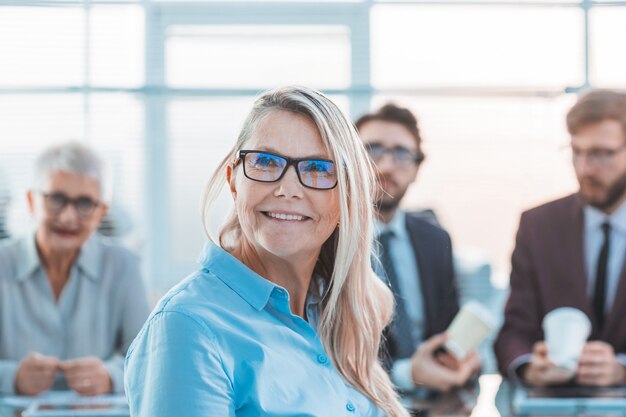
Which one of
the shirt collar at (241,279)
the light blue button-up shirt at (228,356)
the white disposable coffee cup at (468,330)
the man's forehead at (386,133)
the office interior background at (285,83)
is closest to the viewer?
the light blue button-up shirt at (228,356)

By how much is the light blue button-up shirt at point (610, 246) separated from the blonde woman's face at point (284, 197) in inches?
72.2

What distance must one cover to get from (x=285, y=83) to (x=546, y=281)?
50.6 inches

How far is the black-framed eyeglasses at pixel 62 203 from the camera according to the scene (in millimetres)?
3098

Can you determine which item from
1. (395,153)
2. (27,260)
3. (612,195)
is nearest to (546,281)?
(612,195)

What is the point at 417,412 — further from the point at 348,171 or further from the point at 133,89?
the point at 133,89

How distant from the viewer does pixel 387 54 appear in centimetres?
385

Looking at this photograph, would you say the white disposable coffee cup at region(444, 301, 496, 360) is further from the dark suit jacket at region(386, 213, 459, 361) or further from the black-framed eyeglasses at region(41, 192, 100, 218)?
the black-framed eyeglasses at region(41, 192, 100, 218)

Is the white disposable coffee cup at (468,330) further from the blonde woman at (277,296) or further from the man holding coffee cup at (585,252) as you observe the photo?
the blonde woman at (277,296)

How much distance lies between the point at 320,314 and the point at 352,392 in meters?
0.16

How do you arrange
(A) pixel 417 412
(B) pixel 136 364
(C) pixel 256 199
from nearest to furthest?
(B) pixel 136 364, (C) pixel 256 199, (A) pixel 417 412

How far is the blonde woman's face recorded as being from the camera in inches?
58.2

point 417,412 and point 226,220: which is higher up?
point 226,220

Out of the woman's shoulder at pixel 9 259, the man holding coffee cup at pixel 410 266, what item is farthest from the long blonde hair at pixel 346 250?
the woman's shoulder at pixel 9 259

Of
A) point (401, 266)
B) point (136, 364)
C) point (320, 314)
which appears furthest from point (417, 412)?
point (136, 364)
